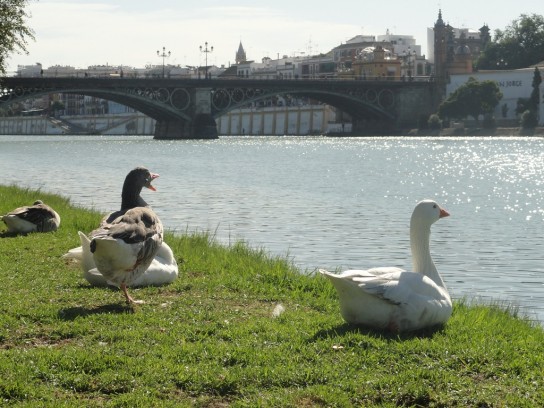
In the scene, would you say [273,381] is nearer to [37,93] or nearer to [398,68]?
[37,93]

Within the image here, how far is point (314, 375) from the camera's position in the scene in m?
7.40

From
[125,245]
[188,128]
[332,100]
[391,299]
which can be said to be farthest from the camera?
[332,100]

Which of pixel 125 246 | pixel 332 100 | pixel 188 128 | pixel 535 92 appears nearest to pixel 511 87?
pixel 535 92

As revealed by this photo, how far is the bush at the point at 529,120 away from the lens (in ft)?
367

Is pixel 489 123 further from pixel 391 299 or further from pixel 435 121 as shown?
pixel 391 299

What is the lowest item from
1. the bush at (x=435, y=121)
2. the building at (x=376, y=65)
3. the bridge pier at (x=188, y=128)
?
the bridge pier at (x=188, y=128)

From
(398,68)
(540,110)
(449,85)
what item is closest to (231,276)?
(540,110)

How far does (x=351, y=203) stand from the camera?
112 feet

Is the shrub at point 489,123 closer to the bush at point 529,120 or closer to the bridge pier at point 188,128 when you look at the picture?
the bush at point 529,120

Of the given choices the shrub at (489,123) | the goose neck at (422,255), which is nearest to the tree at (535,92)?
the shrub at (489,123)

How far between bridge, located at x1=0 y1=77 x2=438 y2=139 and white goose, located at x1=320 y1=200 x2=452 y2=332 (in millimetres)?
78965

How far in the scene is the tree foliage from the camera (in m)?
148

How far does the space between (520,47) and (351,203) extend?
121681 millimetres

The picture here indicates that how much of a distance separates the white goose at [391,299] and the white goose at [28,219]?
27.7 ft
